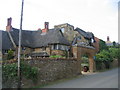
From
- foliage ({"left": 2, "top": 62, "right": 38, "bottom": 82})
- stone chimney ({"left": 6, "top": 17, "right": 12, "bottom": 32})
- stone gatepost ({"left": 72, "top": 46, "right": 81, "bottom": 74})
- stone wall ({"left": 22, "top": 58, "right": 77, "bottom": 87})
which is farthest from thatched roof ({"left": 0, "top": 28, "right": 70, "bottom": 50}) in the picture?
foliage ({"left": 2, "top": 62, "right": 38, "bottom": 82})

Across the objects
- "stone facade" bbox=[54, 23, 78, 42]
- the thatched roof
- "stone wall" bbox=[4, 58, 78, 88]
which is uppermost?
"stone facade" bbox=[54, 23, 78, 42]

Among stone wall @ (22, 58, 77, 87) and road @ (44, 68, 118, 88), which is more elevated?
stone wall @ (22, 58, 77, 87)

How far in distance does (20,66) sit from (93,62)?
15.8 meters

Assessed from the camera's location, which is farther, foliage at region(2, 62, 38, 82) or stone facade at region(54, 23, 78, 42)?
stone facade at region(54, 23, 78, 42)

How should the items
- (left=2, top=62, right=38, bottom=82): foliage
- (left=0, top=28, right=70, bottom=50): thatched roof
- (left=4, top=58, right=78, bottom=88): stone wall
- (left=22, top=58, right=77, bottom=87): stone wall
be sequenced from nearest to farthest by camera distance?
(left=2, top=62, right=38, bottom=82): foliage, (left=4, top=58, right=78, bottom=88): stone wall, (left=22, top=58, right=77, bottom=87): stone wall, (left=0, top=28, right=70, bottom=50): thatched roof

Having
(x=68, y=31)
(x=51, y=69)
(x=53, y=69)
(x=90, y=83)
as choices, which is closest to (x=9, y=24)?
(x=68, y=31)

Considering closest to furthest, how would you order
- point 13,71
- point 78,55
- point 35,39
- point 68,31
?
point 13,71
point 78,55
point 35,39
point 68,31

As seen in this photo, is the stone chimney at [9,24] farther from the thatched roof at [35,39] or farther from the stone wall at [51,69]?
the stone wall at [51,69]

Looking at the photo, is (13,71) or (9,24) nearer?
(13,71)

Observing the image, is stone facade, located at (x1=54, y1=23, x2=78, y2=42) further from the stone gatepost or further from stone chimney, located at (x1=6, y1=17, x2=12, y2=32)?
the stone gatepost

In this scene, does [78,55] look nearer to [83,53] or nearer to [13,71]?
[83,53]

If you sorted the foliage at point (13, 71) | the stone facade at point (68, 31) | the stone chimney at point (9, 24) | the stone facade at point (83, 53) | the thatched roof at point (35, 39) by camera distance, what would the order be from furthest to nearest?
the stone facade at point (68, 31)
the stone chimney at point (9, 24)
the thatched roof at point (35, 39)
the stone facade at point (83, 53)
the foliage at point (13, 71)

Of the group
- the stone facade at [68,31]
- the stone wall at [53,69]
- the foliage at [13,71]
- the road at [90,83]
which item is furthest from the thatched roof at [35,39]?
the foliage at [13,71]

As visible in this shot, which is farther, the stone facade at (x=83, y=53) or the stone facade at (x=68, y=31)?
the stone facade at (x=68, y=31)
